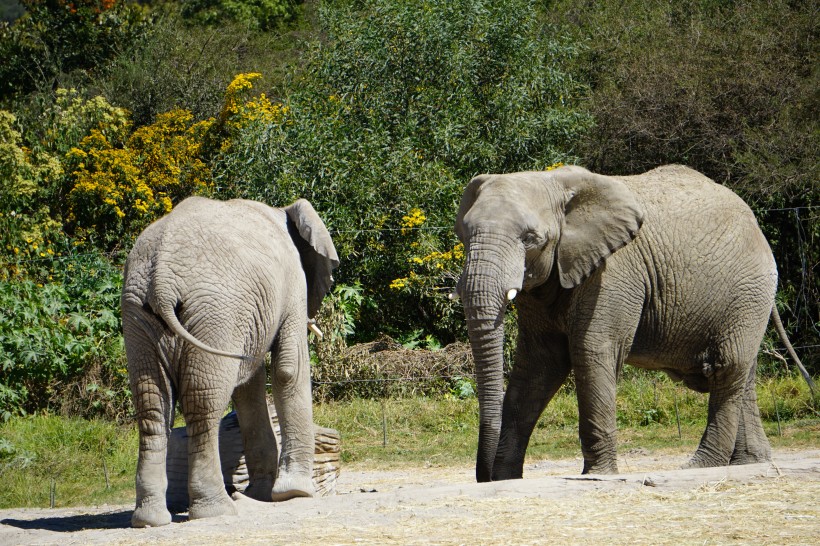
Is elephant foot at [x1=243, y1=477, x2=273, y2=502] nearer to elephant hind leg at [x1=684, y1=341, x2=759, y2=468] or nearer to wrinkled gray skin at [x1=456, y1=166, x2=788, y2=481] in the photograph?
wrinkled gray skin at [x1=456, y1=166, x2=788, y2=481]

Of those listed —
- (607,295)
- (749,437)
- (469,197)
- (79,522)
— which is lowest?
(79,522)

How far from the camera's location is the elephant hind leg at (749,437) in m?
9.23

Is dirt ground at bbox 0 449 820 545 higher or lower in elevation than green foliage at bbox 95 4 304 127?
lower

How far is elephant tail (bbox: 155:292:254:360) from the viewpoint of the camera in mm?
6711

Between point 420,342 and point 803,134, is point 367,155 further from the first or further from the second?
point 803,134

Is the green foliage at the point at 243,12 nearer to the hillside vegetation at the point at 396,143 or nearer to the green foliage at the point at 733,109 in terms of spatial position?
the hillside vegetation at the point at 396,143

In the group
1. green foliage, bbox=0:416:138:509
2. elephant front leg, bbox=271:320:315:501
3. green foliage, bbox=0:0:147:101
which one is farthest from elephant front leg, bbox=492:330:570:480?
green foliage, bbox=0:0:147:101

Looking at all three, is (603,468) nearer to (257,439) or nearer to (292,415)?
(292,415)

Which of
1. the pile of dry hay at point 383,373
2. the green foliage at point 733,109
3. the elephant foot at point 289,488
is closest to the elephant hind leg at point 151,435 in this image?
the elephant foot at point 289,488

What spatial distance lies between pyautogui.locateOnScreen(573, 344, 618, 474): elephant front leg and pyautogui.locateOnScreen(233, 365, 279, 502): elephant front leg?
237cm

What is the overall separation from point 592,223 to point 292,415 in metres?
2.63

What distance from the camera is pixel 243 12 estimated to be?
31.6 meters

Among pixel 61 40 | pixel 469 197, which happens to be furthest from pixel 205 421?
pixel 61 40

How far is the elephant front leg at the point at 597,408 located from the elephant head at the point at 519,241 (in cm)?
59
